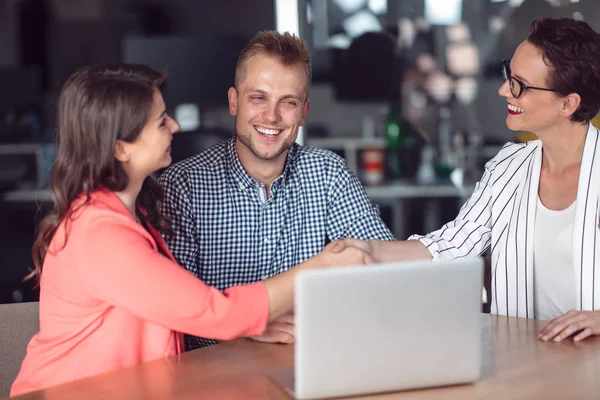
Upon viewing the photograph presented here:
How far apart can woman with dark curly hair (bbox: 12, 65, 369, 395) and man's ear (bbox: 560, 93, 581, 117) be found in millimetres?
942

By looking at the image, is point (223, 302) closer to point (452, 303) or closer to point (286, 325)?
point (286, 325)

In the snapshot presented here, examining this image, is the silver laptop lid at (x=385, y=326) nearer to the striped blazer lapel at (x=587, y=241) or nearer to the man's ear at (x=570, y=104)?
the striped blazer lapel at (x=587, y=241)

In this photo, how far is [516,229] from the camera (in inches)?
89.7

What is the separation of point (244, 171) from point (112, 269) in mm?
845

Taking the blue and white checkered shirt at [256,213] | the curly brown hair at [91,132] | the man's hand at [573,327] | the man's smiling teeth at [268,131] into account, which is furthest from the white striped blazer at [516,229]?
the curly brown hair at [91,132]

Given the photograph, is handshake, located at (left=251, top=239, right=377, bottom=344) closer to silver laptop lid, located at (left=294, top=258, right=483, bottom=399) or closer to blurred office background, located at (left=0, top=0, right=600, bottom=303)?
silver laptop lid, located at (left=294, top=258, right=483, bottom=399)

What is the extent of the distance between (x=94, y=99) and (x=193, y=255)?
709mm

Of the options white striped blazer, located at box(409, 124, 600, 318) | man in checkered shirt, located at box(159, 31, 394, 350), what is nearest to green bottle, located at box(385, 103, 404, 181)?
white striped blazer, located at box(409, 124, 600, 318)

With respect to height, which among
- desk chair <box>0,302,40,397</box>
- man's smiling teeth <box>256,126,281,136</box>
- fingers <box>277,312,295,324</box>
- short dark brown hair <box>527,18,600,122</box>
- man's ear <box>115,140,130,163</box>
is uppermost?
short dark brown hair <box>527,18,600,122</box>

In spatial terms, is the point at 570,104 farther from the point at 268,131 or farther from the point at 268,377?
the point at 268,377

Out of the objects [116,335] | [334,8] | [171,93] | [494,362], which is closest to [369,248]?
[494,362]

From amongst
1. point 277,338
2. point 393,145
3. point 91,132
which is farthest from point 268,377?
point 393,145

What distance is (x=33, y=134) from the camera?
4168 mm

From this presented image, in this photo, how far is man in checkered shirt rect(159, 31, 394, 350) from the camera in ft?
7.55
